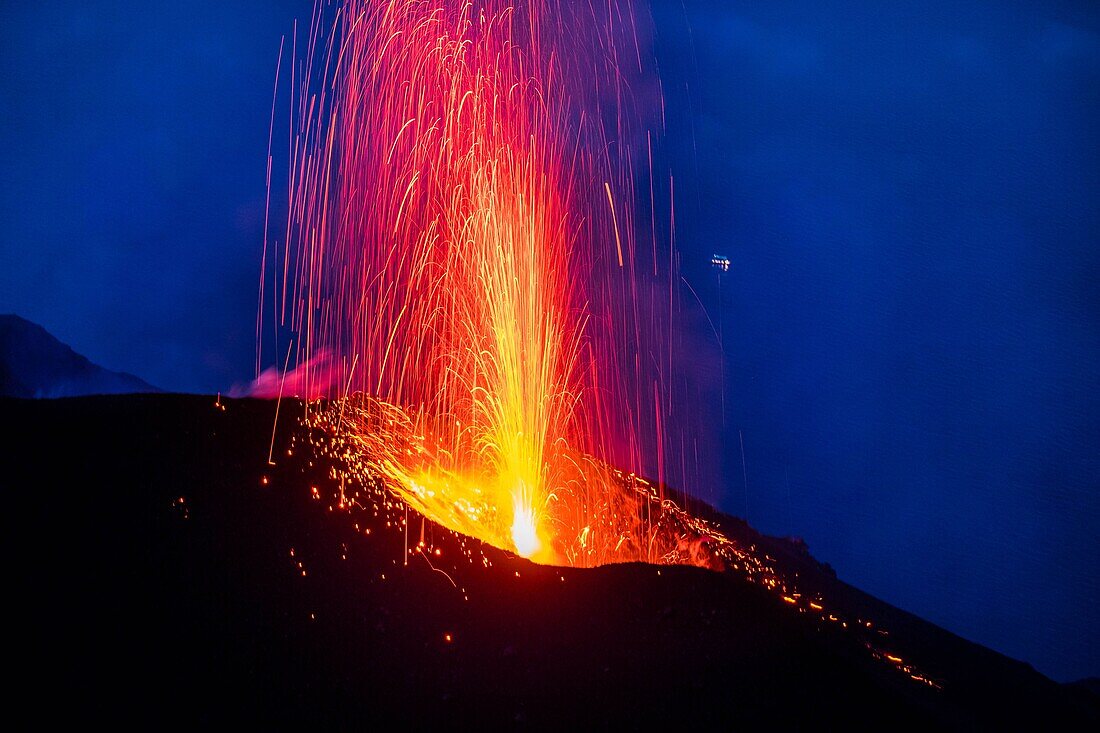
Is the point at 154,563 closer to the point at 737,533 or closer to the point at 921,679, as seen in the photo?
the point at 921,679

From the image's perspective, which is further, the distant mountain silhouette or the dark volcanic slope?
the distant mountain silhouette

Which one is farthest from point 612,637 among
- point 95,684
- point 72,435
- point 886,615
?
point 886,615

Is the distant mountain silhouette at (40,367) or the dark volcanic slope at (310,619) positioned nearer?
the dark volcanic slope at (310,619)

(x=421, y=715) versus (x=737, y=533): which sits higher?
(x=737, y=533)
